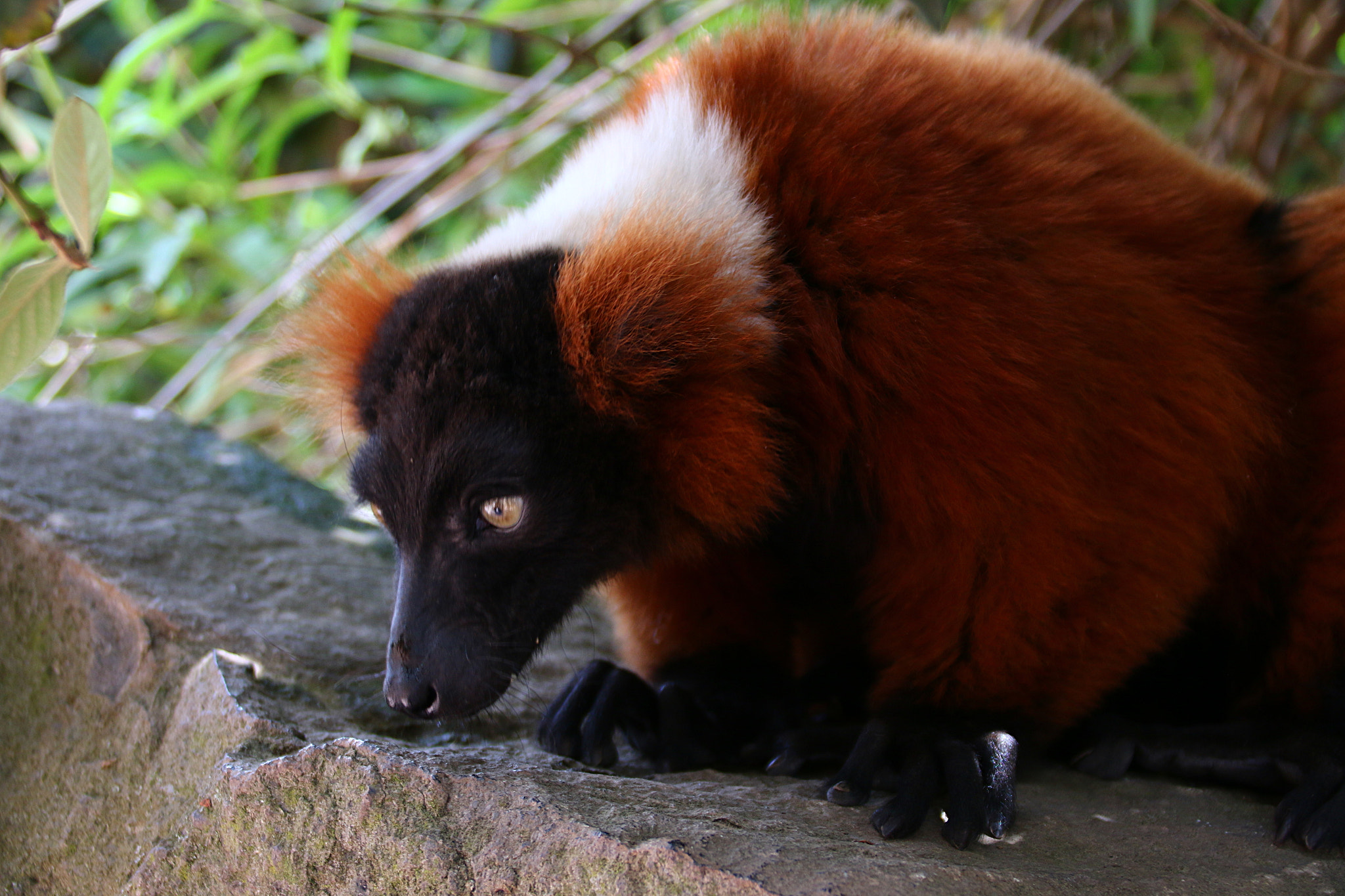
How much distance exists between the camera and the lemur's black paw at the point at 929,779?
2.14 m

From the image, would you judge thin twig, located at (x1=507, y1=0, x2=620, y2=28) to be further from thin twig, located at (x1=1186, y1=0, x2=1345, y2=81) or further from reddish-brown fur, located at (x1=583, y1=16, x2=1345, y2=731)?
reddish-brown fur, located at (x1=583, y1=16, x2=1345, y2=731)

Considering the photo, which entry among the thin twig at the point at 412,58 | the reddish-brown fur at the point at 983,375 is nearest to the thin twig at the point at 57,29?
the reddish-brown fur at the point at 983,375

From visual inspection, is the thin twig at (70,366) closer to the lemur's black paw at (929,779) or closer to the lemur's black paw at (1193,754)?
the lemur's black paw at (929,779)

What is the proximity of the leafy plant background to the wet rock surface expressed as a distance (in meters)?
0.72

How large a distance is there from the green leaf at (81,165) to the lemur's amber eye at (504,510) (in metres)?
1.01

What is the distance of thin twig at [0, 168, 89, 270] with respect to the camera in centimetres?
225

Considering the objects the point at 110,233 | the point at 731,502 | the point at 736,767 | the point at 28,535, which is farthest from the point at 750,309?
the point at 110,233

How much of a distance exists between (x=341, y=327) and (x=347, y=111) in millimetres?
4660

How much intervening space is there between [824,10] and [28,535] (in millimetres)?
2603

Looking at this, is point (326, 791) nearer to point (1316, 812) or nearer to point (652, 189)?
point (652, 189)

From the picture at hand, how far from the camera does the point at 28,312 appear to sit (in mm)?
2271

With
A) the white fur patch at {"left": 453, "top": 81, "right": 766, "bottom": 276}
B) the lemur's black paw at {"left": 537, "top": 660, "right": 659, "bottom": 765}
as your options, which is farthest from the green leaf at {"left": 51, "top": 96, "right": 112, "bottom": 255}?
the lemur's black paw at {"left": 537, "top": 660, "right": 659, "bottom": 765}

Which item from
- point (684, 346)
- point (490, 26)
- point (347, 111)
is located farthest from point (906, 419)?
point (347, 111)

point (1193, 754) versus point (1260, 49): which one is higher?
point (1260, 49)
